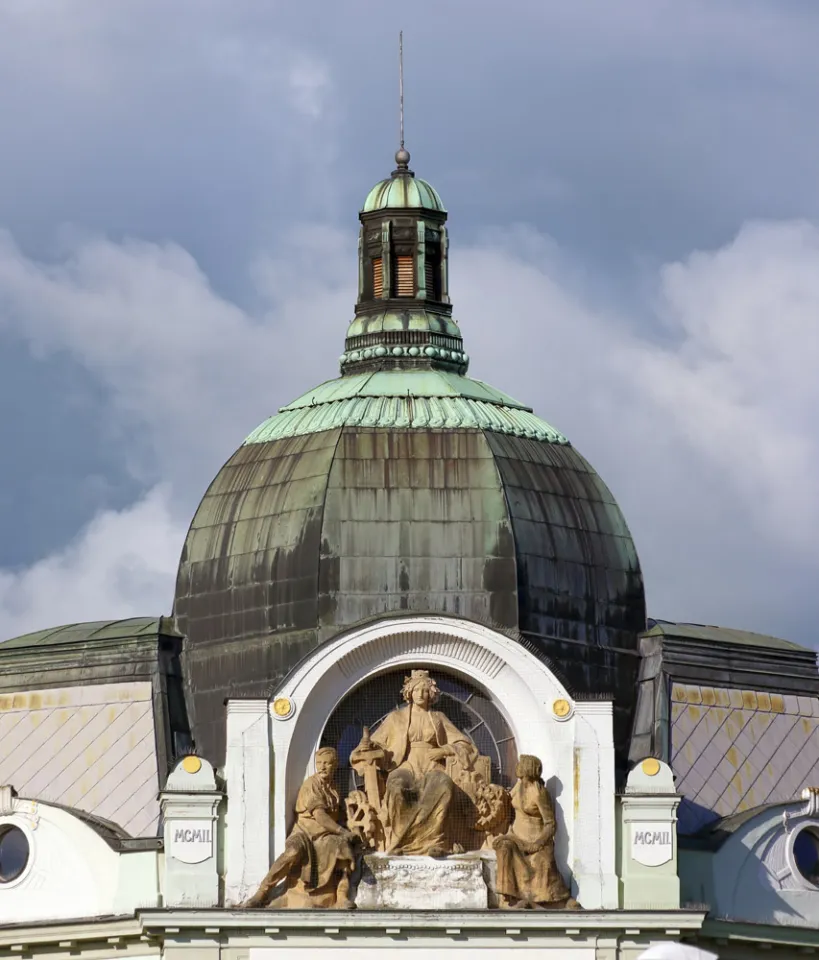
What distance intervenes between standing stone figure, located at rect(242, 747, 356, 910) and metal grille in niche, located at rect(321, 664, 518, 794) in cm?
166

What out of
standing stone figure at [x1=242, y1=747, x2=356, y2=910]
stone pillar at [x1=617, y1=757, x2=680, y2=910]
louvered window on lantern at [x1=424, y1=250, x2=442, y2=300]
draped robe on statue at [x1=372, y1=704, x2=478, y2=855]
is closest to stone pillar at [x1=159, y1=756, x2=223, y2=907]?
standing stone figure at [x1=242, y1=747, x2=356, y2=910]

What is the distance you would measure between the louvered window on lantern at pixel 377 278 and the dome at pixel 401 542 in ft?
7.90

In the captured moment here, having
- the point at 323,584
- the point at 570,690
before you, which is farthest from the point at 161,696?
the point at 570,690

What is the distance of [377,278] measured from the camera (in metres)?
67.9

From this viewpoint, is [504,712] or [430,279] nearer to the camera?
[504,712]

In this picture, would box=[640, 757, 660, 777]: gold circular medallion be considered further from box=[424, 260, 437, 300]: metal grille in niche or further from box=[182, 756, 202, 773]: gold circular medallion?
box=[424, 260, 437, 300]: metal grille in niche

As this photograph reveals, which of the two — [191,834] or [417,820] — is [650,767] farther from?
[191,834]

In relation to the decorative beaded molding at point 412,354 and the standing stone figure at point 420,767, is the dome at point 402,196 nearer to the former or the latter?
the decorative beaded molding at point 412,354

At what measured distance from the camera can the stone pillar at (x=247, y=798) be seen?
2331 inches

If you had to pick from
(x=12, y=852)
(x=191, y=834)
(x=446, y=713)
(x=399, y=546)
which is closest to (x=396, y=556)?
(x=399, y=546)

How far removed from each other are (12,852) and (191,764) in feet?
13.9

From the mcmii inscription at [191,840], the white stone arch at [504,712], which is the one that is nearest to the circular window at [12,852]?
the mcmii inscription at [191,840]

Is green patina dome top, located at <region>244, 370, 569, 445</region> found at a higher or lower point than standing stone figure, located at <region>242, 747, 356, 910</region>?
higher

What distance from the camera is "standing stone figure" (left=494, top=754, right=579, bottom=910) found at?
5906cm
